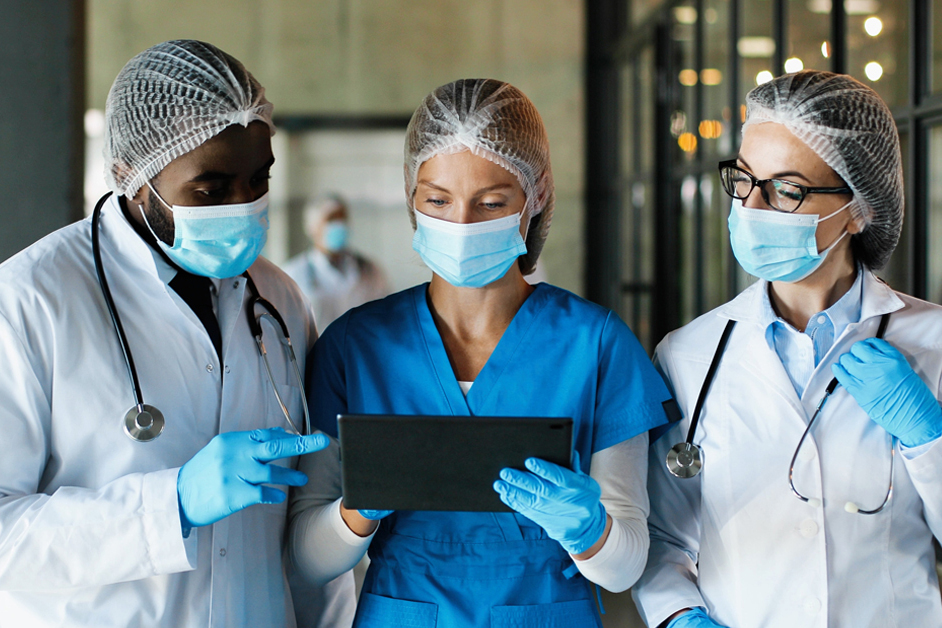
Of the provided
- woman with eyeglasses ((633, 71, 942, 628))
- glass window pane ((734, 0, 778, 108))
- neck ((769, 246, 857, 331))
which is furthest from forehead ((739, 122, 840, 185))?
glass window pane ((734, 0, 778, 108))

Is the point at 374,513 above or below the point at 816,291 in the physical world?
below

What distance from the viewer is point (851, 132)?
1337 millimetres

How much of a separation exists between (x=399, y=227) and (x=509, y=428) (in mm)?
5065

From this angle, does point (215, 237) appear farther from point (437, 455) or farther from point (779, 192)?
point (779, 192)

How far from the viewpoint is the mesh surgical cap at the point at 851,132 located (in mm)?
1342

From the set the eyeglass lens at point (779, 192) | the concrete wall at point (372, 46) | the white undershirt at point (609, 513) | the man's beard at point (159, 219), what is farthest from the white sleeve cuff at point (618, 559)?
the concrete wall at point (372, 46)

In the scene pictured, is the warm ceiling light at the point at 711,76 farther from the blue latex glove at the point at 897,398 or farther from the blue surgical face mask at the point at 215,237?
the blue surgical face mask at the point at 215,237

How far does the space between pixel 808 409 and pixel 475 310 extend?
628 mm

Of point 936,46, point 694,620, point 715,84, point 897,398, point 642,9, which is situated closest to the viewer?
point 897,398

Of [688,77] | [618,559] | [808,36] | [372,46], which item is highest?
[372,46]

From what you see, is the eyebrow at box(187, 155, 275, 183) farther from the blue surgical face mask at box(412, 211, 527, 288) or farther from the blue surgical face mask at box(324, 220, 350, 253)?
the blue surgical face mask at box(324, 220, 350, 253)

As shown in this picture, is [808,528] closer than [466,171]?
Yes

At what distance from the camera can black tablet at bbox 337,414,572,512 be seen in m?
1.10

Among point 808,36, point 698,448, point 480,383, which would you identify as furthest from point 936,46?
point 480,383
